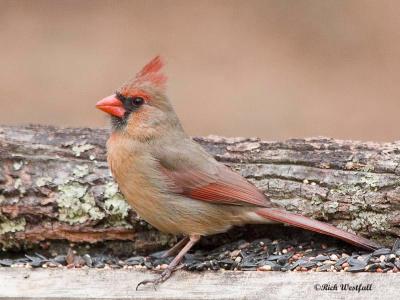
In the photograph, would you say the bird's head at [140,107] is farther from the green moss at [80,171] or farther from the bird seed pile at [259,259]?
the bird seed pile at [259,259]

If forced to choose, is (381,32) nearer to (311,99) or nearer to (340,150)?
(311,99)

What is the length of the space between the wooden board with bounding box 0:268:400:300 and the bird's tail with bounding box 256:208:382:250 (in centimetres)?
39

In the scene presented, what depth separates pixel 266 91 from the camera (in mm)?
10562

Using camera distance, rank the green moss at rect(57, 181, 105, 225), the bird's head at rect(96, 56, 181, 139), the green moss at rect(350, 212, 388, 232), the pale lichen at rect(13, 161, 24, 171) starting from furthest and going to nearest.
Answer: the pale lichen at rect(13, 161, 24, 171), the green moss at rect(57, 181, 105, 225), the bird's head at rect(96, 56, 181, 139), the green moss at rect(350, 212, 388, 232)

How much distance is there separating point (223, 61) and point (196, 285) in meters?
Answer: 6.00

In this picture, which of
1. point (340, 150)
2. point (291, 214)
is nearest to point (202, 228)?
point (291, 214)

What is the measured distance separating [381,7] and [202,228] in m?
5.97

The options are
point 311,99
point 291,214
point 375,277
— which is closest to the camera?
point 375,277

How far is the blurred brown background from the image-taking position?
1014cm

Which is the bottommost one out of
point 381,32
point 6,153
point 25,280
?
point 25,280

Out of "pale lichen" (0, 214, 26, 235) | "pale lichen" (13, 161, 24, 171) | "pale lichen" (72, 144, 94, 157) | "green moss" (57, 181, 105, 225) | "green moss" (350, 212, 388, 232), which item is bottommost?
"pale lichen" (0, 214, 26, 235)

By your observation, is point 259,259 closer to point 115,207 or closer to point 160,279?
point 160,279

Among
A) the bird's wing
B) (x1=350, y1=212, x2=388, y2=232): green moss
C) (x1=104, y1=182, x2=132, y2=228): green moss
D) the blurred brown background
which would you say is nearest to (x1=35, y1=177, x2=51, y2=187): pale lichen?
(x1=104, y1=182, x2=132, y2=228): green moss

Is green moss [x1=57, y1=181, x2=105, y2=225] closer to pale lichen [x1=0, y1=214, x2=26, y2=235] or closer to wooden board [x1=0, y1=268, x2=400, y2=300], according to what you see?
pale lichen [x1=0, y1=214, x2=26, y2=235]
